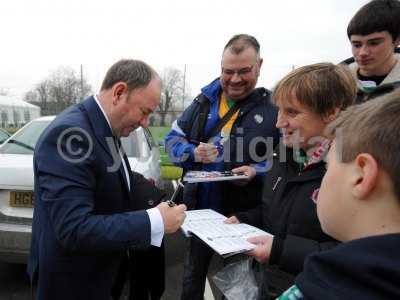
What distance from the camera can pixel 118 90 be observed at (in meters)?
1.64

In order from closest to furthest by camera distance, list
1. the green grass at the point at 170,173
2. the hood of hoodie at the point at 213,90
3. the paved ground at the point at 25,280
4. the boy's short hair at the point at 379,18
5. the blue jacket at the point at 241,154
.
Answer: the boy's short hair at the point at 379,18 < the blue jacket at the point at 241,154 < the hood of hoodie at the point at 213,90 < the paved ground at the point at 25,280 < the green grass at the point at 170,173

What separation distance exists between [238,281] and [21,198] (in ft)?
7.52

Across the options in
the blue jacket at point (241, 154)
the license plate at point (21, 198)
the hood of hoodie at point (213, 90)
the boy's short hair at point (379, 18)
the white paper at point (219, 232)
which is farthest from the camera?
the license plate at point (21, 198)

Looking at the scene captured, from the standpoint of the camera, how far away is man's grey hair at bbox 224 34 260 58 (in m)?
2.41

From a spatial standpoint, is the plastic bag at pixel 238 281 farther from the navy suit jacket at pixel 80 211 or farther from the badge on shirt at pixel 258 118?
the badge on shirt at pixel 258 118

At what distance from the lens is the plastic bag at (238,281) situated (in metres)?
1.66

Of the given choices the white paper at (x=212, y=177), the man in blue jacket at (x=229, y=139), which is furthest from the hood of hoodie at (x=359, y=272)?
the man in blue jacket at (x=229, y=139)

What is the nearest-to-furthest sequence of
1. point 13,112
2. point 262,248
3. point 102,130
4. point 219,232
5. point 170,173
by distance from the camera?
point 262,248 < point 102,130 < point 219,232 < point 170,173 < point 13,112

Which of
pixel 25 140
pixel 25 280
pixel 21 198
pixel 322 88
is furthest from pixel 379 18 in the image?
pixel 25 140

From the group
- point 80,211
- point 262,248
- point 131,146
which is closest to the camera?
point 80,211

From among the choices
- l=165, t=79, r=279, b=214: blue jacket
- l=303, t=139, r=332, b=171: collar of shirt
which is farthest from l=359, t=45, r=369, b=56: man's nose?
l=303, t=139, r=332, b=171: collar of shirt

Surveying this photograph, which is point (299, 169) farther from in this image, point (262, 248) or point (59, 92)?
point (59, 92)

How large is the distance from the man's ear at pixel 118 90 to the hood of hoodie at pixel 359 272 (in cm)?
119

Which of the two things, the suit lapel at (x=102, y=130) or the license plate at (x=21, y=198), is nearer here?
the suit lapel at (x=102, y=130)
